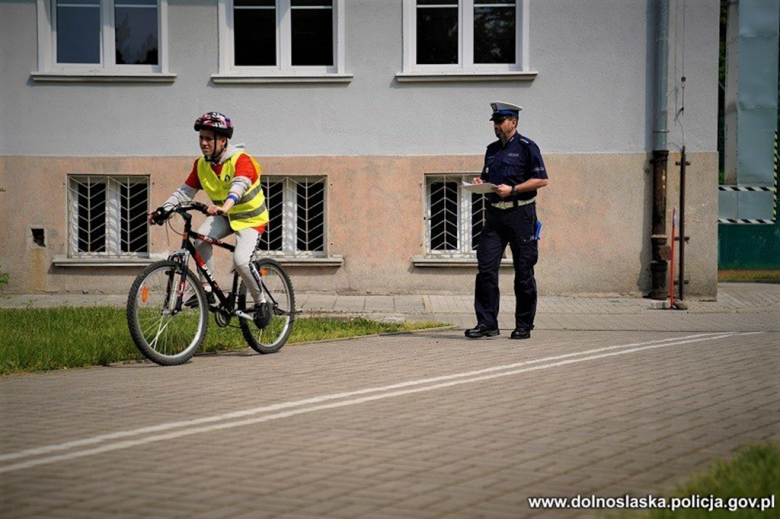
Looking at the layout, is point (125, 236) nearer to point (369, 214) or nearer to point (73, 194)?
point (73, 194)

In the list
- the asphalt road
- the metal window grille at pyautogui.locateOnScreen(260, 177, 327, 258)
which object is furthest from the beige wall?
the asphalt road

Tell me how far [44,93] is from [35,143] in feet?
2.26

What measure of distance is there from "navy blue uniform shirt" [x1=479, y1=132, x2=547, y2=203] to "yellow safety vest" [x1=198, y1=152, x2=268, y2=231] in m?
2.52

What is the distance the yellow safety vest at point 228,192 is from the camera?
10.4 metres

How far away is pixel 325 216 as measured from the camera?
17750 mm

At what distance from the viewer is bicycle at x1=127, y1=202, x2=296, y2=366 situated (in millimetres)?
9727

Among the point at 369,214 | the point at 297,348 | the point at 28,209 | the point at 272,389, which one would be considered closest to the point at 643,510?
the point at 272,389

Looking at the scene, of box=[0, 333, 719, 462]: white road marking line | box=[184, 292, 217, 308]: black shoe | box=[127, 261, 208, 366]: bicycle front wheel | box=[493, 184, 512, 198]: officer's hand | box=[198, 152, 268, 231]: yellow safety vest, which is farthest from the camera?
box=[493, 184, 512, 198]: officer's hand

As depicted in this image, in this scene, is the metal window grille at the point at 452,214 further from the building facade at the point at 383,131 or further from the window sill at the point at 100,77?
the window sill at the point at 100,77

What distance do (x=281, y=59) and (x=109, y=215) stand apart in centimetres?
319

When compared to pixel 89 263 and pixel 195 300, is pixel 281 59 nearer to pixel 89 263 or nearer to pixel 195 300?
pixel 89 263

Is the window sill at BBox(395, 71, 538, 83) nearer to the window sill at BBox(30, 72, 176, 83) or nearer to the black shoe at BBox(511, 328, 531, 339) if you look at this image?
the window sill at BBox(30, 72, 176, 83)

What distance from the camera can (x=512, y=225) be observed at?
477 inches

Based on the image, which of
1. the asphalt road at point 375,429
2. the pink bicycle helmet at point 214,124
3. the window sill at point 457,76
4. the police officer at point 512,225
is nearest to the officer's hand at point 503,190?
the police officer at point 512,225
